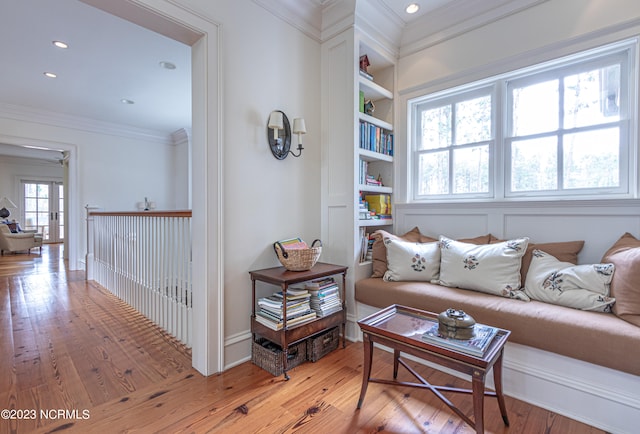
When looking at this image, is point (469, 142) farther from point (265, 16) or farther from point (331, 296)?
point (265, 16)

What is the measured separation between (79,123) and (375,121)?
5.48 m

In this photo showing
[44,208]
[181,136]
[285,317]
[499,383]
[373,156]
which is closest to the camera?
[499,383]

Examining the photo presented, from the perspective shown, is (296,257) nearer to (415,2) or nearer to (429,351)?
(429,351)

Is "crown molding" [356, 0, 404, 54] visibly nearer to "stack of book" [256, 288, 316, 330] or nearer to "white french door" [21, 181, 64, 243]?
"stack of book" [256, 288, 316, 330]

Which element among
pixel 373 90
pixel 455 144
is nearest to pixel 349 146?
pixel 373 90

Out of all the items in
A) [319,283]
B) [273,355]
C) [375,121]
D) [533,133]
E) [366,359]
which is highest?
[375,121]

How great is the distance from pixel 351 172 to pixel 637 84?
6.33 ft

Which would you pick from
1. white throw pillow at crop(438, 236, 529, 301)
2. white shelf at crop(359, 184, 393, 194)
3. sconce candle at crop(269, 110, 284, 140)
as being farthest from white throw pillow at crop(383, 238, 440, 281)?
sconce candle at crop(269, 110, 284, 140)

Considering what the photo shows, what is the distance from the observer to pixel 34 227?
8867mm

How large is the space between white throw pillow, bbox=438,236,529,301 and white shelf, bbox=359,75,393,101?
1.57 m

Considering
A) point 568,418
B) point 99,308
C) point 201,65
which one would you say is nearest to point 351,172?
point 201,65

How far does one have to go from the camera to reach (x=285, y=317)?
1913 mm

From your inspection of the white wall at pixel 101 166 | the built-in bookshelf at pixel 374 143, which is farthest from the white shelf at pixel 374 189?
the white wall at pixel 101 166

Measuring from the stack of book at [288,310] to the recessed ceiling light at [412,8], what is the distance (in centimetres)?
249
